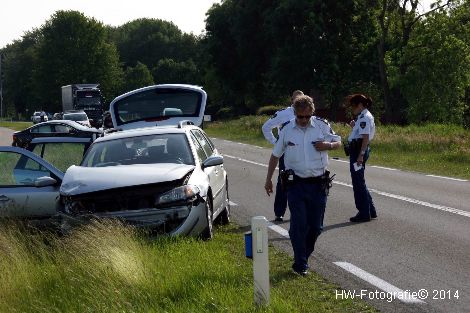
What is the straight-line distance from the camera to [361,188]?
1133 centimetres

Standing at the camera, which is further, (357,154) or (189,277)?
(357,154)

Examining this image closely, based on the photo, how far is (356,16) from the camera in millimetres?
56781

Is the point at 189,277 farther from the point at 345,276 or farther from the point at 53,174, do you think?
the point at 53,174

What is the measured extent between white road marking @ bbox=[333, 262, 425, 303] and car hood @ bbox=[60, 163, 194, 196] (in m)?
2.22

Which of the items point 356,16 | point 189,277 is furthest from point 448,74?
point 189,277

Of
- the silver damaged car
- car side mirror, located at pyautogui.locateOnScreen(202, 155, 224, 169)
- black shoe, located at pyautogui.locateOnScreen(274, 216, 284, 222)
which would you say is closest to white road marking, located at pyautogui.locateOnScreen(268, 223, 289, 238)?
black shoe, located at pyautogui.locateOnScreen(274, 216, 284, 222)

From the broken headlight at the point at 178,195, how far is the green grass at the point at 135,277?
1.46 feet

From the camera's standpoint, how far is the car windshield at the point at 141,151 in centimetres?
1022

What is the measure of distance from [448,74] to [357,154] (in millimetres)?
39961

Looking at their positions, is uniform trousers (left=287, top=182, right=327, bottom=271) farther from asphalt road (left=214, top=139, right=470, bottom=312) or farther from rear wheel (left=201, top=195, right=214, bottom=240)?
rear wheel (left=201, top=195, right=214, bottom=240)

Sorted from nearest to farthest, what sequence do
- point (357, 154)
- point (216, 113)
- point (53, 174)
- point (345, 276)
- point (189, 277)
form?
1. point (189, 277)
2. point (345, 276)
3. point (53, 174)
4. point (357, 154)
5. point (216, 113)

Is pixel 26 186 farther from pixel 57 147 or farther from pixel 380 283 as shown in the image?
pixel 380 283

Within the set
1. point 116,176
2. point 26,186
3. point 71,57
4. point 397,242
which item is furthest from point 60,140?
point 71,57

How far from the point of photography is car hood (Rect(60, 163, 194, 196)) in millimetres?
8992
